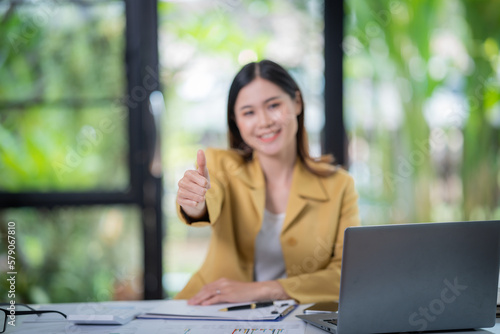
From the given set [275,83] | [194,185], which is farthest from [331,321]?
[275,83]

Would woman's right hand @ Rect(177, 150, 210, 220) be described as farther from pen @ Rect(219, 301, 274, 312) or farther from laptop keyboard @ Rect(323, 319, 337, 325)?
laptop keyboard @ Rect(323, 319, 337, 325)

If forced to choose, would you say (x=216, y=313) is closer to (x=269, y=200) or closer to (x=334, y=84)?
(x=269, y=200)

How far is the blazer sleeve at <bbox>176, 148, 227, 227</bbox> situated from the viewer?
1771 mm

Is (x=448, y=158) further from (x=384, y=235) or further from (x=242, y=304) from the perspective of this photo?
(x=384, y=235)

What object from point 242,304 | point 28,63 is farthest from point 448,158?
point 28,63

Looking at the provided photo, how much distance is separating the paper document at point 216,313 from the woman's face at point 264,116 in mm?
696

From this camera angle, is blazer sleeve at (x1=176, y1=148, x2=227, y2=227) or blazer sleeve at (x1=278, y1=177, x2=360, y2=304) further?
blazer sleeve at (x1=176, y1=148, x2=227, y2=227)

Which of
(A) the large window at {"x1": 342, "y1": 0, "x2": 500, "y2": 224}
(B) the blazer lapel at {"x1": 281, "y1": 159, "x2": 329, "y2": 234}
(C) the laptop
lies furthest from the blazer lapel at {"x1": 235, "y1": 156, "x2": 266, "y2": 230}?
(A) the large window at {"x1": 342, "y1": 0, "x2": 500, "y2": 224}

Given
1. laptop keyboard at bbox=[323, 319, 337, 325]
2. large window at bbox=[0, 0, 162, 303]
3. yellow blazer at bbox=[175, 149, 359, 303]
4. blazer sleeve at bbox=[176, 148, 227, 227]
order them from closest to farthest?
laptop keyboard at bbox=[323, 319, 337, 325], blazer sleeve at bbox=[176, 148, 227, 227], yellow blazer at bbox=[175, 149, 359, 303], large window at bbox=[0, 0, 162, 303]

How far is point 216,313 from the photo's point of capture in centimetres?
147

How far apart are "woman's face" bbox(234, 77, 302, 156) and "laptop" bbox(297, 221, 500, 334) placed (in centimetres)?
98

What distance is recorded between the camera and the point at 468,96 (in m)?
3.06

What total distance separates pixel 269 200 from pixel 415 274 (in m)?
1.01

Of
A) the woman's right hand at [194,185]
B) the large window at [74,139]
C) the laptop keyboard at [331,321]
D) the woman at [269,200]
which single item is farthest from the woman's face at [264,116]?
the large window at [74,139]
